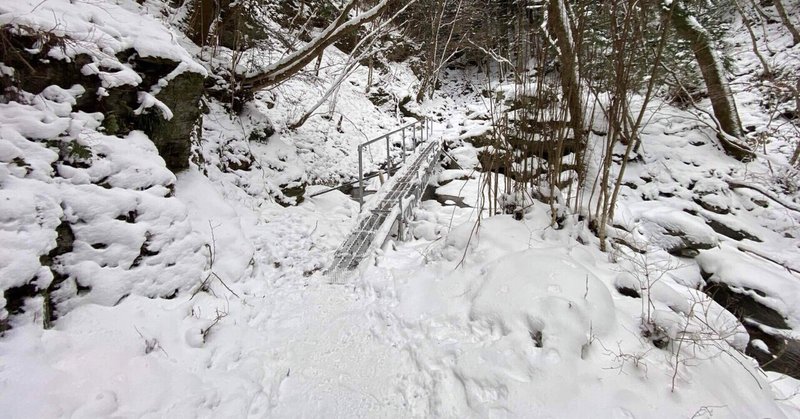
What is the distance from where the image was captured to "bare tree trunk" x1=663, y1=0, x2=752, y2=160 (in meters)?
6.56

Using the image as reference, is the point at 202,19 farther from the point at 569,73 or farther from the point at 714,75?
the point at 714,75

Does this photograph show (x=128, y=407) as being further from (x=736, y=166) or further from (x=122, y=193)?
(x=736, y=166)

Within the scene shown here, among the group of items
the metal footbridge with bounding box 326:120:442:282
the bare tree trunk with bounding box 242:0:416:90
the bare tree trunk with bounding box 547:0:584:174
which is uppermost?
the bare tree trunk with bounding box 242:0:416:90

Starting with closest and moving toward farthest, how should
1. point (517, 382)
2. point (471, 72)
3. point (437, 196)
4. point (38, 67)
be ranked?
1. point (517, 382)
2. point (38, 67)
3. point (437, 196)
4. point (471, 72)

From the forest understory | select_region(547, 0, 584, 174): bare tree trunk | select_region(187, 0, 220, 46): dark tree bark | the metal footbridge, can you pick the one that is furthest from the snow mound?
select_region(187, 0, 220, 46): dark tree bark

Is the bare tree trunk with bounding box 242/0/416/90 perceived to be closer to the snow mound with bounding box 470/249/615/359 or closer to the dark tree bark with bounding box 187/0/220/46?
the dark tree bark with bounding box 187/0/220/46

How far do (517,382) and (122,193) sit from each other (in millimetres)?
3124

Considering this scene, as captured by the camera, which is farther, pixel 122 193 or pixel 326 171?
pixel 326 171

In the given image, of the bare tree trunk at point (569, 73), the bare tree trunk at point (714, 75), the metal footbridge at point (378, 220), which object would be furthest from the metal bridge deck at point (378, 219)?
the bare tree trunk at point (714, 75)

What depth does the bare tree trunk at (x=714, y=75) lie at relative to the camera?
6562 mm

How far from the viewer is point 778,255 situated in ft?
A: 15.3

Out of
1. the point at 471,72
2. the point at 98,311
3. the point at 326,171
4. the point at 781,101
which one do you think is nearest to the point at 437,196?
the point at 326,171

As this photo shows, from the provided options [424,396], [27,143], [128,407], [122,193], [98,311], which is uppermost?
[27,143]

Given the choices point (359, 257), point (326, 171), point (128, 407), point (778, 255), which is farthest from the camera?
point (326, 171)
